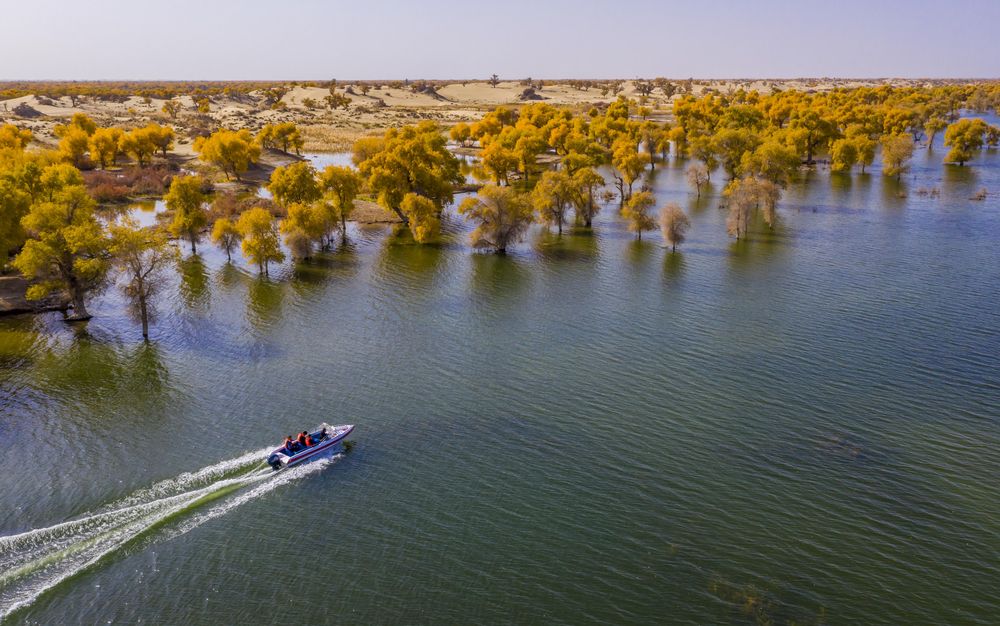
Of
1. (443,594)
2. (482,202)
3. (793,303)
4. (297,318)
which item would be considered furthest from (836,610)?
(482,202)

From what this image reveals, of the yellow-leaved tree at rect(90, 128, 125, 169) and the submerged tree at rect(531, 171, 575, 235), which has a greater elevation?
the yellow-leaved tree at rect(90, 128, 125, 169)

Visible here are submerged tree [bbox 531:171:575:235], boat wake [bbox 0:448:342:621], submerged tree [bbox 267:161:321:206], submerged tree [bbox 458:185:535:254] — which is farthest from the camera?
submerged tree [bbox 531:171:575:235]

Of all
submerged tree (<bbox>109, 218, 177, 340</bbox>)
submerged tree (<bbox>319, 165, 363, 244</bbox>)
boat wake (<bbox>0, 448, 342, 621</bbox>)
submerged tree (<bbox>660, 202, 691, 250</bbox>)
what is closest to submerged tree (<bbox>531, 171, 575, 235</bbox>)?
submerged tree (<bbox>660, 202, 691, 250</bbox>)

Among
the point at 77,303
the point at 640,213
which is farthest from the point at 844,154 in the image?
the point at 77,303

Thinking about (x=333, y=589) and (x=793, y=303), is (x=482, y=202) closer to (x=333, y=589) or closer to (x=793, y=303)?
(x=793, y=303)

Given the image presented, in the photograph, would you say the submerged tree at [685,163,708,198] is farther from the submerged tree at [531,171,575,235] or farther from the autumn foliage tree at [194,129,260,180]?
the autumn foliage tree at [194,129,260,180]

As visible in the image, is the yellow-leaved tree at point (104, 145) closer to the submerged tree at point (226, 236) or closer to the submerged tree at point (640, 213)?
the submerged tree at point (226, 236)
